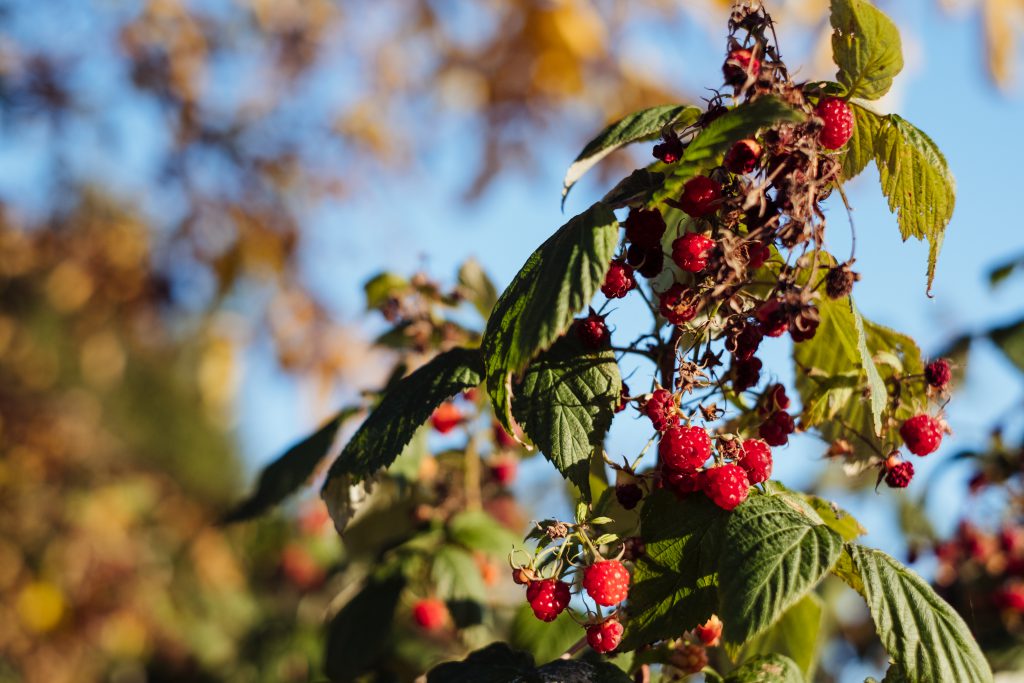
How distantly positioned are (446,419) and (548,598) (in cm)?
55

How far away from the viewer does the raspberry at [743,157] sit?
2.32 feet

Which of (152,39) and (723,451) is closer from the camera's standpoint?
(723,451)

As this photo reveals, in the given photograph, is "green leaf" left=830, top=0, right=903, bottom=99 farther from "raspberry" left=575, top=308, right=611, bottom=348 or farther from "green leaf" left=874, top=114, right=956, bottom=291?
"raspberry" left=575, top=308, right=611, bottom=348

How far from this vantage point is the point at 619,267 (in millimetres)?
773

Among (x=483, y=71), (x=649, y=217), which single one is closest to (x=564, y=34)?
(x=483, y=71)

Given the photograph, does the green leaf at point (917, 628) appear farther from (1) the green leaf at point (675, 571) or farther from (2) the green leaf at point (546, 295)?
(2) the green leaf at point (546, 295)

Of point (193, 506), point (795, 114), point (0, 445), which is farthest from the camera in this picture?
point (193, 506)

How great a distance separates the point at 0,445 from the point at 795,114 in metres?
5.47

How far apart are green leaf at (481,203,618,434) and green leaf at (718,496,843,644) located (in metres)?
0.19

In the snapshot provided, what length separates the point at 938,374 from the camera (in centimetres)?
82

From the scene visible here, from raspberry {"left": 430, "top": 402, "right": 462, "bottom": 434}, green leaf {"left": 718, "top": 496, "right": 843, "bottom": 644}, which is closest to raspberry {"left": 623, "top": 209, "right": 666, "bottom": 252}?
green leaf {"left": 718, "top": 496, "right": 843, "bottom": 644}

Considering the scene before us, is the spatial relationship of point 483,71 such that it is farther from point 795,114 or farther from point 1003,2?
point 795,114

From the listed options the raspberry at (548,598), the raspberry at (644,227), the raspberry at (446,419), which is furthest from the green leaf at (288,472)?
the raspberry at (644,227)

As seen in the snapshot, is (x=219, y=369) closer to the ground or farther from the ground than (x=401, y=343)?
farther from the ground
